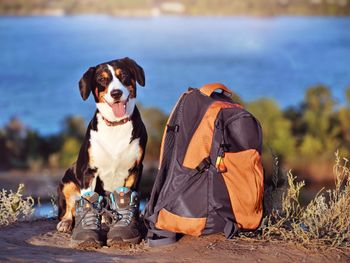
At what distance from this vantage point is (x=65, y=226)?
4.23 metres

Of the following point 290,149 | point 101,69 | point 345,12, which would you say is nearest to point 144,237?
point 101,69

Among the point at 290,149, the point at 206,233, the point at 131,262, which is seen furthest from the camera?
the point at 290,149

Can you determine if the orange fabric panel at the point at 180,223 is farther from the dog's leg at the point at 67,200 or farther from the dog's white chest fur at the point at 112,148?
the dog's leg at the point at 67,200

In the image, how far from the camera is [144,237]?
4.11m

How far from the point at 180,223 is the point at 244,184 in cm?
38

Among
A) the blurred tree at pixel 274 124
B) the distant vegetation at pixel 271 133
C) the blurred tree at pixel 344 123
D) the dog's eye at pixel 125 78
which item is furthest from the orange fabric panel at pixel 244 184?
the blurred tree at pixel 344 123

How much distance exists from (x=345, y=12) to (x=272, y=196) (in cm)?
673

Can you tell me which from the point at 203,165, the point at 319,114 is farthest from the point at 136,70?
the point at 319,114

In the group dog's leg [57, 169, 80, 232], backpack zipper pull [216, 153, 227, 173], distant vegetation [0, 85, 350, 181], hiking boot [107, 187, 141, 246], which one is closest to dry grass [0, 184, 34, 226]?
dog's leg [57, 169, 80, 232]

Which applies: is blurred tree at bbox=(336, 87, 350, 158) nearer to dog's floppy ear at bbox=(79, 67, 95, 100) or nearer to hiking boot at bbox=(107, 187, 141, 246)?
hiking boot at bbox=(107, 187, 141, 246)

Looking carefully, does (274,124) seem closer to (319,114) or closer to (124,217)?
(319,114)

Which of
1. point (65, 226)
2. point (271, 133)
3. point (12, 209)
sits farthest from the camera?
point (271, 133)

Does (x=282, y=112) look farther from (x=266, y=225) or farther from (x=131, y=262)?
(x=131, y=262)

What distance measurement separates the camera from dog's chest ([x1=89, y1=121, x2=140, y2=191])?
401 cm
